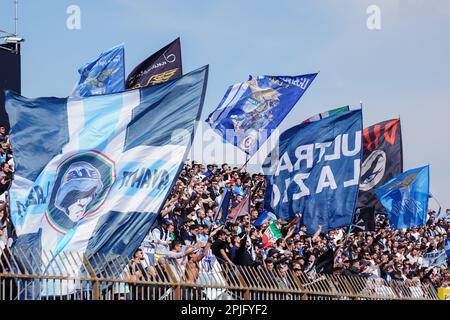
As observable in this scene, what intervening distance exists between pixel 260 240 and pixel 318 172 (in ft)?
6.50

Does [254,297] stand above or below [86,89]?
below

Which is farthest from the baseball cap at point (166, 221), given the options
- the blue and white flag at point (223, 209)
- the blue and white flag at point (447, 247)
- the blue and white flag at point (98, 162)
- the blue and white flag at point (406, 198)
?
the blue and white flag at point (447, 247)

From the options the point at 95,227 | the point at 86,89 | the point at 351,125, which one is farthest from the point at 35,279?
the point at 86,89

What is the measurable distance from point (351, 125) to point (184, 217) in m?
4.43

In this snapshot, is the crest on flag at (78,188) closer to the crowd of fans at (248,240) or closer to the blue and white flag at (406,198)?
the crowd of fans at (248,240)

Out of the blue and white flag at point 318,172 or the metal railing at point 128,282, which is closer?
the metal railing at point 128,282

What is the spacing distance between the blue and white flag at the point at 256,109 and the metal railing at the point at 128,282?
11.1m

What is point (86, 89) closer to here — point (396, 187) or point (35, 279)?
point (396, 187)

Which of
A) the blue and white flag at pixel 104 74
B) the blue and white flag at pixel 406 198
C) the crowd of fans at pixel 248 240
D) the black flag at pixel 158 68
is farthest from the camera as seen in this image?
the blue and white flag at pixel 406 198

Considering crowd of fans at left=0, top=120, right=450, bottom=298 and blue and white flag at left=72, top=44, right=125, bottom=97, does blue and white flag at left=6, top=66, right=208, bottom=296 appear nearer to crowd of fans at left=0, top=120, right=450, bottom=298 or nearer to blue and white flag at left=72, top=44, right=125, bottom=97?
crowd of fans at left=0, top=120, right=450, bottom=298

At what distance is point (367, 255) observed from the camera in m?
29.8

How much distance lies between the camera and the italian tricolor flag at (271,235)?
88.9ft

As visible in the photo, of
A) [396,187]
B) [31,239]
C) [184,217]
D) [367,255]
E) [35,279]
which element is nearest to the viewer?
[35,279]

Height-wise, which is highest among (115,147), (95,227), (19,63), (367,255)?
(19,63)
